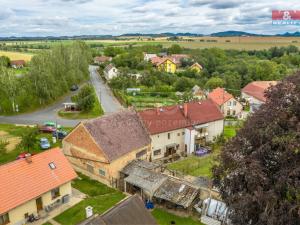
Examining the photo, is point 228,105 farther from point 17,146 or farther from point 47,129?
point 17,146

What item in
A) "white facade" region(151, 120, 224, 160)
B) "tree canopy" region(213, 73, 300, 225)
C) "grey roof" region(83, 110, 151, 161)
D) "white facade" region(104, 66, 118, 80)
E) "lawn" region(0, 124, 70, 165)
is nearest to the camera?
"tree canopy" region(213, 73, 300, 225)

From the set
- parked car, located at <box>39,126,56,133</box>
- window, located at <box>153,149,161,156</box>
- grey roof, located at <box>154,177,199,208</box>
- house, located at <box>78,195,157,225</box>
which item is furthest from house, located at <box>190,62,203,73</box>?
house, located at <box>78,195,157,225</box>

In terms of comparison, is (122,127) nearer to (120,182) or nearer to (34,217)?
(120,182)

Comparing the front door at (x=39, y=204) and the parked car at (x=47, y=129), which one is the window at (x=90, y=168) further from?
the parked car at (x=47, y=129)

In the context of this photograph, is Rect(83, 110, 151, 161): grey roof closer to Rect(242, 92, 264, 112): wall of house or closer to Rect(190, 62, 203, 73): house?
Rect(242, 92, 264, 112): wall of house

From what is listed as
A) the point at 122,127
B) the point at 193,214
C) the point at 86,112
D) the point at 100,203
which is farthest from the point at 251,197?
the point at 86,112

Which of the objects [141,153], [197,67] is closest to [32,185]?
[141,153]
